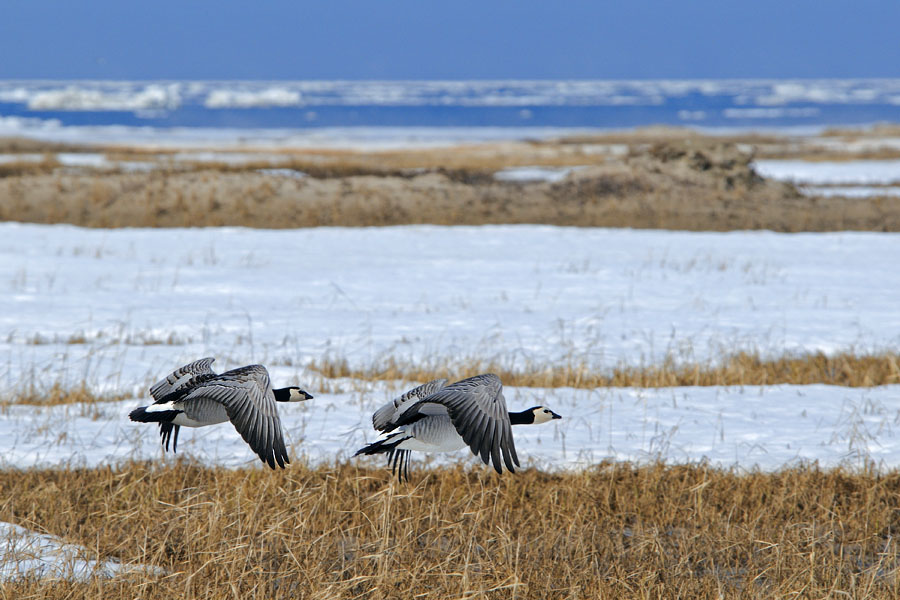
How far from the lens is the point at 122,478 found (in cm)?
597

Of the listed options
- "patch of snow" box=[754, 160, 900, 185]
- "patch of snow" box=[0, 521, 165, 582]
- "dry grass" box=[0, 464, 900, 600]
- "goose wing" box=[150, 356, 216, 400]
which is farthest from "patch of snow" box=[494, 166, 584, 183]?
"goose wing" box=[150, 356, 216, 400]

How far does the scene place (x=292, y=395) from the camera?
3.08m

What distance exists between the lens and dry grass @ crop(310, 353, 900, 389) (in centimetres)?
880

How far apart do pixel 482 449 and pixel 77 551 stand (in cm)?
280

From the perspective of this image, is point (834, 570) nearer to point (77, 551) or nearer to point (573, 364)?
point (77, 551)

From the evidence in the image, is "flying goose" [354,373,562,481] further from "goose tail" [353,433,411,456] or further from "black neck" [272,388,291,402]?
"black neck" [272,388,291,402]

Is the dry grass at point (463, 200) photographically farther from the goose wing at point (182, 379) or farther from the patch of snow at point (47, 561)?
the goose wing at point (182, 379)

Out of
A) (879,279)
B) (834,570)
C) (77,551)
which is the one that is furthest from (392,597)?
(879,279)

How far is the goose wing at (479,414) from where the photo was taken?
3061 mm

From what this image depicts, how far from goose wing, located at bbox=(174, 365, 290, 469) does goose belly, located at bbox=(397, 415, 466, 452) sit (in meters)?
0.45

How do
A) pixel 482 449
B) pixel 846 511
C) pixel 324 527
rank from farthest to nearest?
pixel 846 511, pixel 324 527, pixel 482 449

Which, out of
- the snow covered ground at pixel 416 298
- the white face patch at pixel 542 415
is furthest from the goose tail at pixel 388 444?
the snow covered ground at pixel 416 298

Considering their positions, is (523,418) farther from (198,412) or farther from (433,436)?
→ (198,412)

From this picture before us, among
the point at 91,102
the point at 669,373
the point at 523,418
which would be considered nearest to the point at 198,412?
the point at 523,418
